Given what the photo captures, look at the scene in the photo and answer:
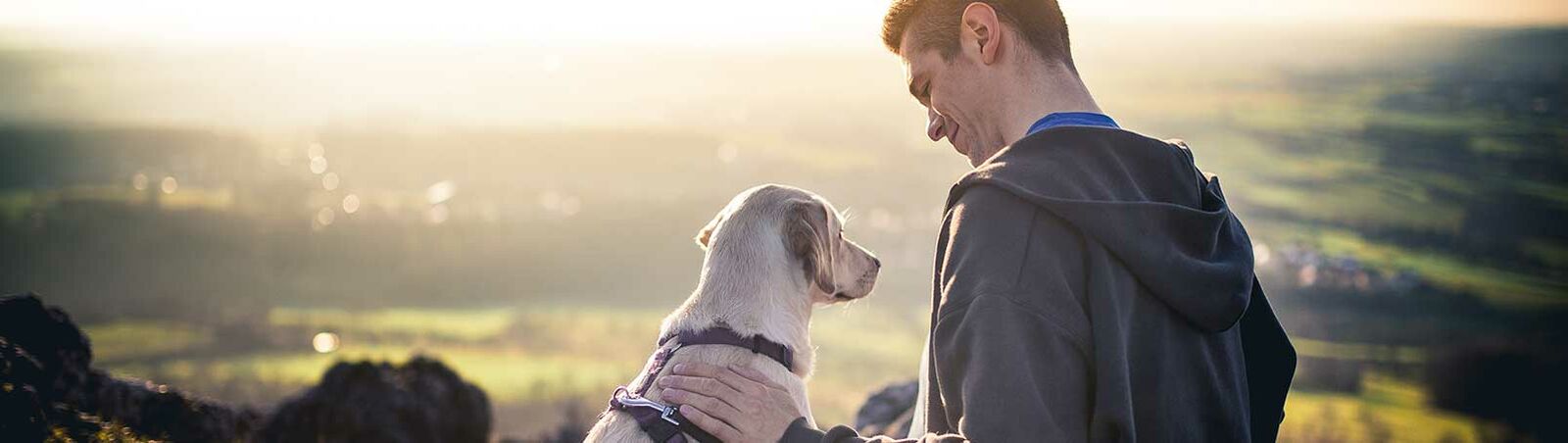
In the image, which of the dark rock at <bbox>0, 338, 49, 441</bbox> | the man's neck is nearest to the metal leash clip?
the man's neck

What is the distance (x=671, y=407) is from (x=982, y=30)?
5.68ft

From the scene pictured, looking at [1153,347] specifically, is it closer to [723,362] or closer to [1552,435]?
[723,362]

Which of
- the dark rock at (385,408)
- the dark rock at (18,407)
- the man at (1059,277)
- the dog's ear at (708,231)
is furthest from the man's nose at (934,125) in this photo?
the dark rock at (385,408)

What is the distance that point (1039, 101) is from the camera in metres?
3.82

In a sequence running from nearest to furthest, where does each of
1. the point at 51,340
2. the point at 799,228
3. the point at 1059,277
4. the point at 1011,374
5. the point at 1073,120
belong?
the point at 1011,374
the point at 1059,277
the point at 1073,120
the point at 799,228
the point at 51,340

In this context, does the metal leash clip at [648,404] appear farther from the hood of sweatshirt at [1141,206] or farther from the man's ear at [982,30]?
the man's ear at [982,30]

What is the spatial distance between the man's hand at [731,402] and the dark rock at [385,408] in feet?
17.5

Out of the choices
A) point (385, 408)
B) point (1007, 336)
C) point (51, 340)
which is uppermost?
point (51, 340)

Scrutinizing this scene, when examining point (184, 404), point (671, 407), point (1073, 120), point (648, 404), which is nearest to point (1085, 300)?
point (1073, 120)

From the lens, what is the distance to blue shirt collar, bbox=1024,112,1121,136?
3.70 metres

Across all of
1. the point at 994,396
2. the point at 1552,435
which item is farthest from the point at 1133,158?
the point at 1552,435

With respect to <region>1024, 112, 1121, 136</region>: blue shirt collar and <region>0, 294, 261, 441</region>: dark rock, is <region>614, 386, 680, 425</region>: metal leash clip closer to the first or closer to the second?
<region>1024, 112, 1121, 136</region>: blue shirt collar

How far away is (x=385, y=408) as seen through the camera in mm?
9102

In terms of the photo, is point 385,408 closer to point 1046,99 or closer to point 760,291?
point 760,291
